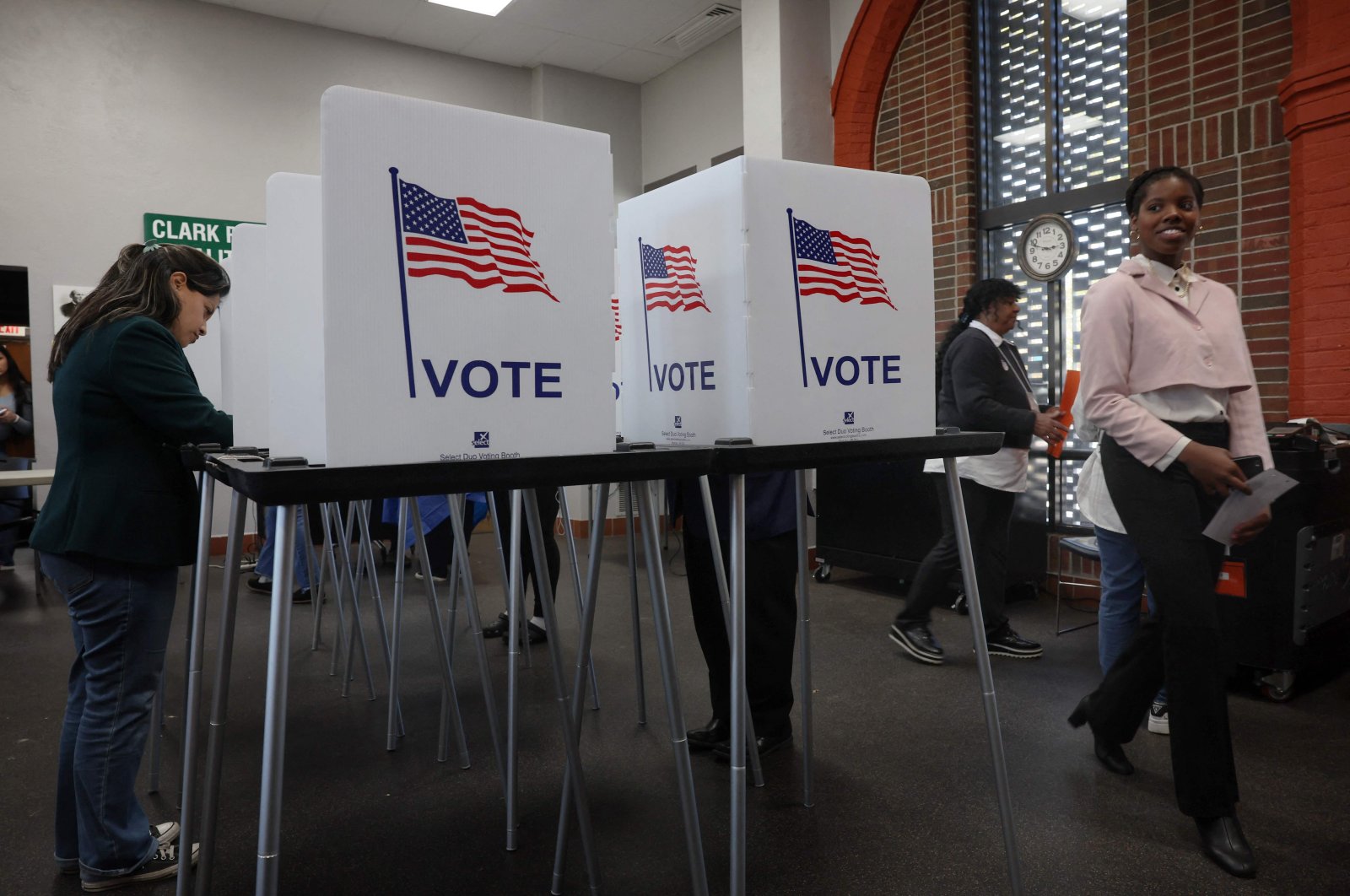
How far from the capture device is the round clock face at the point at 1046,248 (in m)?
4.10

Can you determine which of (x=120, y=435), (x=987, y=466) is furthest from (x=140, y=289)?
(x=987, y=466)

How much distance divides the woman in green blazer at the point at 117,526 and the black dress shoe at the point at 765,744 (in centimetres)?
130

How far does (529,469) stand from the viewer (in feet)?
3.52

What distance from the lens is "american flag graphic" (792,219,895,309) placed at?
1.36 meters

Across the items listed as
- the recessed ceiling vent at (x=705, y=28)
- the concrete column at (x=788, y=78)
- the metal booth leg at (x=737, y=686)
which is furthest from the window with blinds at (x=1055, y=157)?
the metal booth leg at (x=737, y=686)

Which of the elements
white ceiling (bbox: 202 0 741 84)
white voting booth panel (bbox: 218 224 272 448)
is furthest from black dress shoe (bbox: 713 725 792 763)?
white ceiling (bbox: 202 0 741 84)

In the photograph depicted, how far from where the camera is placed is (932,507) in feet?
13.6

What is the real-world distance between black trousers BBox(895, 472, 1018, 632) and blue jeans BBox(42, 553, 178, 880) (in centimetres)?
247

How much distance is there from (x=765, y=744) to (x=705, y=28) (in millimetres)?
5395

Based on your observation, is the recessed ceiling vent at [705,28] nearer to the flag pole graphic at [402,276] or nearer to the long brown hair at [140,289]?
the long brown hair at [140,289]

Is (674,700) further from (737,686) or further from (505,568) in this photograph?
(505,568)

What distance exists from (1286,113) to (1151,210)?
2.08 m

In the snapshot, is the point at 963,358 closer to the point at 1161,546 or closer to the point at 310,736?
the point at 1161,546

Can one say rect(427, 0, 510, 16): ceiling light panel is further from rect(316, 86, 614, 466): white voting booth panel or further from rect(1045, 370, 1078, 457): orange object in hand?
rect(316, 86, 614, 466): white voting booth panel
